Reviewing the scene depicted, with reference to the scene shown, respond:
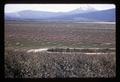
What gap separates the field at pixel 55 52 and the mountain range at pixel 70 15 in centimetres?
6

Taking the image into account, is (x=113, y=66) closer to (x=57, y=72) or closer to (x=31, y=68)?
(x=57, y=72)

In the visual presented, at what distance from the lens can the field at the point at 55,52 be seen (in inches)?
72.2

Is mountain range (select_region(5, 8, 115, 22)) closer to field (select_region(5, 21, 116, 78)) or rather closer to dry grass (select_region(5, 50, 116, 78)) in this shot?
field (select_region(5, 21, 116, 78))

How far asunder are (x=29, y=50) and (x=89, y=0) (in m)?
0.71

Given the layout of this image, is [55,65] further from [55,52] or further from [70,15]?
[70,15]

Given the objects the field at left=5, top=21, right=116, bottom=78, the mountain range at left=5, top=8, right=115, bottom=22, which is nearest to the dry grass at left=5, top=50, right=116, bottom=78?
the field at left=5, top=21, right=116, bottom=78

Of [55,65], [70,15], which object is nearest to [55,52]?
[55,65]

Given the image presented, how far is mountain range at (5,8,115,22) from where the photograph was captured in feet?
6.03

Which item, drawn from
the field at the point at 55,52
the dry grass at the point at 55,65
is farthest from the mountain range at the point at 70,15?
the dry grass at the point at 55,65

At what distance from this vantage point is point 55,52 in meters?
1.84

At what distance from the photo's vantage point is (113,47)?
1835 millimetres

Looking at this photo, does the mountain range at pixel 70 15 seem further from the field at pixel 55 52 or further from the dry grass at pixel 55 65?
the dry grass at pixel 55 65

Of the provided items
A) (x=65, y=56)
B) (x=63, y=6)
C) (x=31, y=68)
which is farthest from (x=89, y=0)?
(x=31, y=68)
